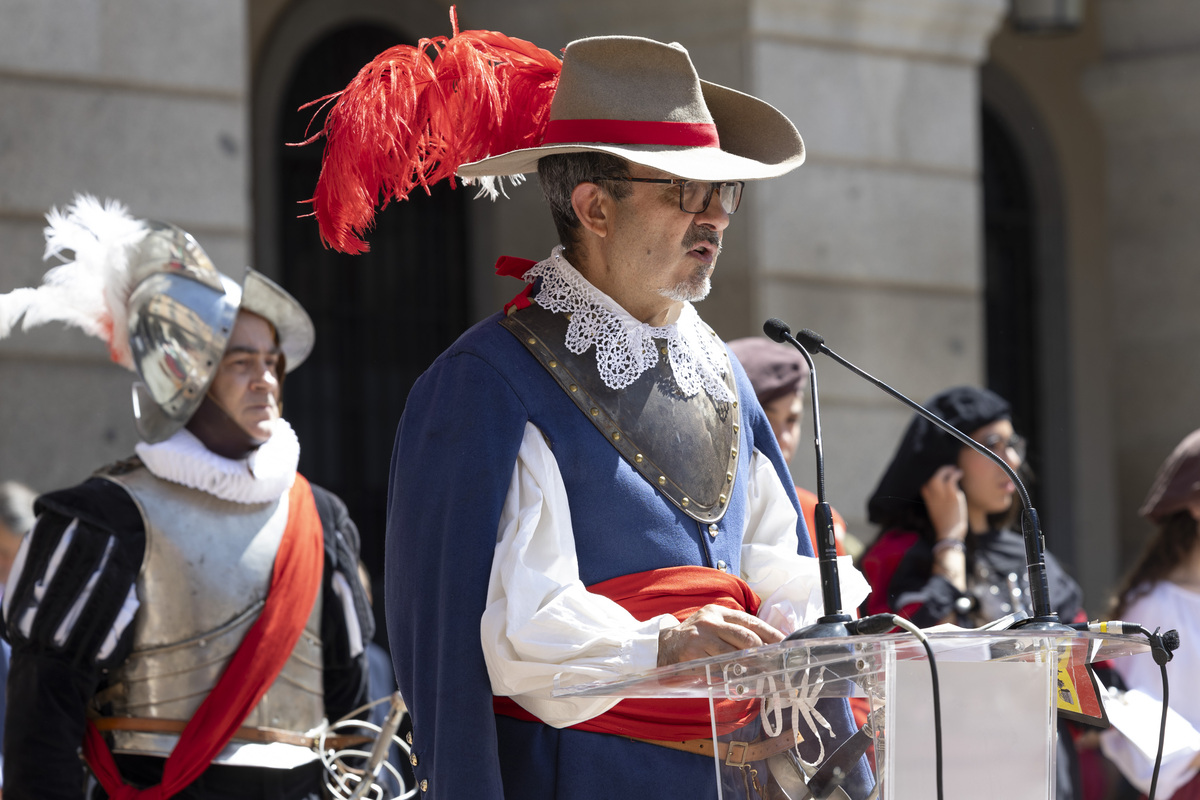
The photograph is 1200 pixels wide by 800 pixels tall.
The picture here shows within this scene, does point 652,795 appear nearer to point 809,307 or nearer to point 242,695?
point 242,695

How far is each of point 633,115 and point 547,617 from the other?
2.61 ft

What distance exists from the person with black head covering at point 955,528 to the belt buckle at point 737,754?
2126 millimetres

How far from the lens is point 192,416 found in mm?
3789

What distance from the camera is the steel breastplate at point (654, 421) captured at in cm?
253

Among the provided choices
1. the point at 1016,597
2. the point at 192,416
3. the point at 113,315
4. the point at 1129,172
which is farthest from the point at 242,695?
the point at 1129,172

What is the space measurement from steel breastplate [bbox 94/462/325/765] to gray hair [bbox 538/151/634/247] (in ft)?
4.29

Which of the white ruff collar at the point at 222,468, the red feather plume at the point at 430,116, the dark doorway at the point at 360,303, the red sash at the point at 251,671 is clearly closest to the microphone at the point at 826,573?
the red feather plume at the point at 430,116

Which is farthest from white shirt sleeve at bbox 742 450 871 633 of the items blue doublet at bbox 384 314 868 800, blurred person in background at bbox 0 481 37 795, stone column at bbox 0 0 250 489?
stone column at bbox 0 0 250 489

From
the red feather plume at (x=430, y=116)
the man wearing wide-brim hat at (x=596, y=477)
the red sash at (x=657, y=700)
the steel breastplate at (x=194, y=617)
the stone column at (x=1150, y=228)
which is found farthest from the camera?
the stone column at (x=1150, y=228)

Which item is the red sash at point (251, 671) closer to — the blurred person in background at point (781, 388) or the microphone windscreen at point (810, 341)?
the blurred person in background at point (781, 388)

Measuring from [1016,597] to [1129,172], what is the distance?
4.60 meters

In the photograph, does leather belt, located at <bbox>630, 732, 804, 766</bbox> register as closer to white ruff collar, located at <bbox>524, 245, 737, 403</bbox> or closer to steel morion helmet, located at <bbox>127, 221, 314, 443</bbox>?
white ruff collar, located at <bbox>524, 245, 737, 403</bbox>

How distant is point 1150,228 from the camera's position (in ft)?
27.6

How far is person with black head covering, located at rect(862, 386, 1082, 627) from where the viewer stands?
445 cm
